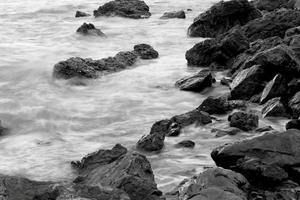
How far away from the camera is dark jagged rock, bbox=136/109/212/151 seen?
8523mm

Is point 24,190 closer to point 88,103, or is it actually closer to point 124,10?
point 88,103

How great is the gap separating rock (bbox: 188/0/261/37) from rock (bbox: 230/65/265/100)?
25.1 feet

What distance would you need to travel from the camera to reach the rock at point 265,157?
626cm

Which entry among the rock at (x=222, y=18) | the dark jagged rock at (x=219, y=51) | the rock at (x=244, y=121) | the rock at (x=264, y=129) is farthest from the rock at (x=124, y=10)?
the rock at (x=264, y=129)

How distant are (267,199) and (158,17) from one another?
20.2m

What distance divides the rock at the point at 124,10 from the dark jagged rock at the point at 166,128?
52.7ft

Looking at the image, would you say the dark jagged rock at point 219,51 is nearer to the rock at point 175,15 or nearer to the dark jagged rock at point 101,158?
the dark jagged rock at point 101,158

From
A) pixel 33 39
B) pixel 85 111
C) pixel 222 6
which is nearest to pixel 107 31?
pixel 33 39

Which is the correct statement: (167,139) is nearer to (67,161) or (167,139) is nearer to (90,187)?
(67,161)

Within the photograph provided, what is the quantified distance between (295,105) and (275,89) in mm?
853

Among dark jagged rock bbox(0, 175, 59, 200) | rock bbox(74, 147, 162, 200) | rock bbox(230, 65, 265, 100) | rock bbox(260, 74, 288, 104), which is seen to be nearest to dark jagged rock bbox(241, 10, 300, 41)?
rock bbox(230, 65, 265, 100)

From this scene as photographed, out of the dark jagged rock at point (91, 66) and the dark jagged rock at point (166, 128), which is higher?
the dark jagged rock at point (166, 128)

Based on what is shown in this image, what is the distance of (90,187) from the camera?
18.9ft

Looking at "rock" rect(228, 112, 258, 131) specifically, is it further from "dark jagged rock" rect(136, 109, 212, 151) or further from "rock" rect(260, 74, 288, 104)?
"rock" rect(260, 74, 288, 104)
